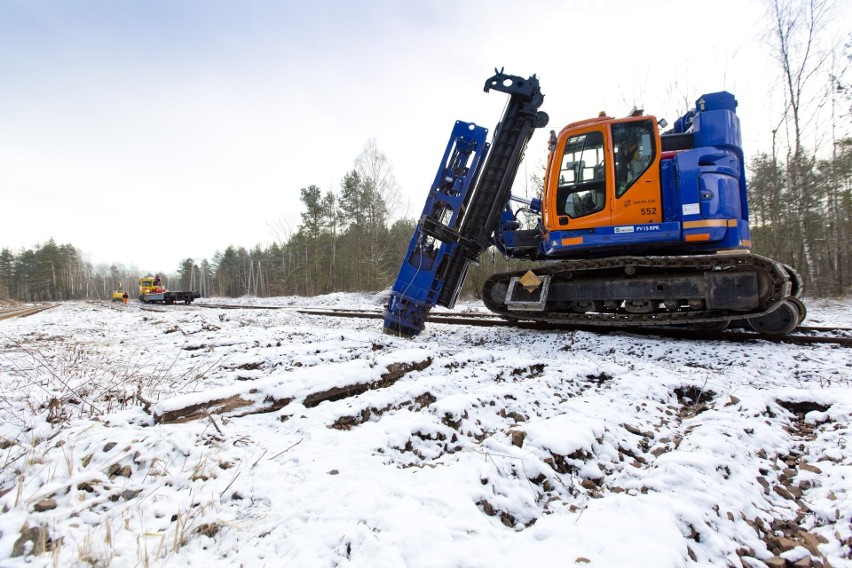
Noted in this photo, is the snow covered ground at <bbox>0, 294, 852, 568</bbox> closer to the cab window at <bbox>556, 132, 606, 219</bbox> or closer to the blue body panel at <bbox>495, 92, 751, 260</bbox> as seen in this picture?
the blue body panel at <bbox>495, 92, 751, 260</bbox>

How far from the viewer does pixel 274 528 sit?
6.02ft

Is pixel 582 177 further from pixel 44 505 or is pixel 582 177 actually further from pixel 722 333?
pixel 44 505

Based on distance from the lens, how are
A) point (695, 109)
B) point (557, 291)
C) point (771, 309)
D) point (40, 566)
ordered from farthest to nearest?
point (557, 291), point (695, 109), point (771, 309), point (40, 566)

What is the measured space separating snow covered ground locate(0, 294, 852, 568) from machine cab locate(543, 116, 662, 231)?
3044 millimetres

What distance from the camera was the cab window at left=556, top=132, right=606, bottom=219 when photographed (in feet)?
21.7

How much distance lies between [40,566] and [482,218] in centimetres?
731

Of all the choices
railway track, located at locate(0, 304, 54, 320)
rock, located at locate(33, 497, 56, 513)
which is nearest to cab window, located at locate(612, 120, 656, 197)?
rock, located at locate(33, 497, 56, 513)

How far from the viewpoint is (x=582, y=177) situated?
267 inches

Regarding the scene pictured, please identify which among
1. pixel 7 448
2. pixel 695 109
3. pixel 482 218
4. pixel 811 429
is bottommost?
pixel 811 429

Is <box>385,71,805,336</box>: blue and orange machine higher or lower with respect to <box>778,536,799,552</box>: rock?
higher

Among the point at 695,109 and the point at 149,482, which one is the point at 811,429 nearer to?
the point at 149,482

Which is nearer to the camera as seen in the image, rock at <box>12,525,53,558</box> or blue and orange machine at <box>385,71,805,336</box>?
rock at <box>12,525,53,558</box>

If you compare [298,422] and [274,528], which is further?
[298,422]

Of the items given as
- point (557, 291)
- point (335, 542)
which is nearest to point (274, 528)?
point (335, 542)
